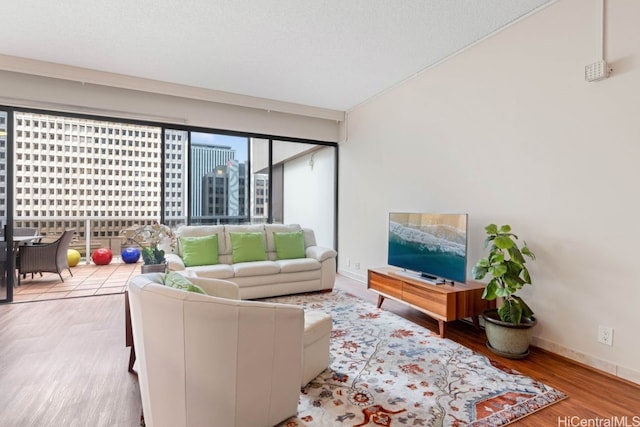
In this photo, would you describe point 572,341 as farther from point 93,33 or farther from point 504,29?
point 93,33

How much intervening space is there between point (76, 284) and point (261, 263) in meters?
2.94

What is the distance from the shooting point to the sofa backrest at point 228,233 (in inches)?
159

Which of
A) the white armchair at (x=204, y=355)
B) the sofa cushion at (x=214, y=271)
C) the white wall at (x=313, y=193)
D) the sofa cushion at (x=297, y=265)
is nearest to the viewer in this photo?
the white armchair at (x=204, y=355)

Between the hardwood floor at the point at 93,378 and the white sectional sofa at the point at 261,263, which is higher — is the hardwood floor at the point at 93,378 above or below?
below

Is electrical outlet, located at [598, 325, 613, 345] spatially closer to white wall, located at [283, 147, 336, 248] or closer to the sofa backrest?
the sofa backrest

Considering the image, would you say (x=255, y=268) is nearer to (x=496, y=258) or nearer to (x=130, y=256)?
(x=496, y=258)

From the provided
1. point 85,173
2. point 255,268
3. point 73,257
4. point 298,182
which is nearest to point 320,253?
point 255,268

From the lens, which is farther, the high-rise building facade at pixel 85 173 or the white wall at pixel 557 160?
the high-rise building facade at pixel 85 173

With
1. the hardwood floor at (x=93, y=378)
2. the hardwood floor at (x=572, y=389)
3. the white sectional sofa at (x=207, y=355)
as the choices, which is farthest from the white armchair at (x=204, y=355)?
the hardwood floor at (x=572, y=389)

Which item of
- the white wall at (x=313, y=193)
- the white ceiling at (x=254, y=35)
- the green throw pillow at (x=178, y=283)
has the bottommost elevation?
the green throw pillow at (x=178, y=283)

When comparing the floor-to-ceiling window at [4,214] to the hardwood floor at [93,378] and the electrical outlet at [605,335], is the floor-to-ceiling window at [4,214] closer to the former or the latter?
the hardwood floor at [93,378]

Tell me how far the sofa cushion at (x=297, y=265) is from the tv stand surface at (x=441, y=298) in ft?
3.86

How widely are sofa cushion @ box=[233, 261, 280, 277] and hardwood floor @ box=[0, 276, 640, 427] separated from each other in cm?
127

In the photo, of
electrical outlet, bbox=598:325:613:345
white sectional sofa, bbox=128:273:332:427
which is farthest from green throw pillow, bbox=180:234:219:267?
electrical outlet, bbox=598:325:613:345
